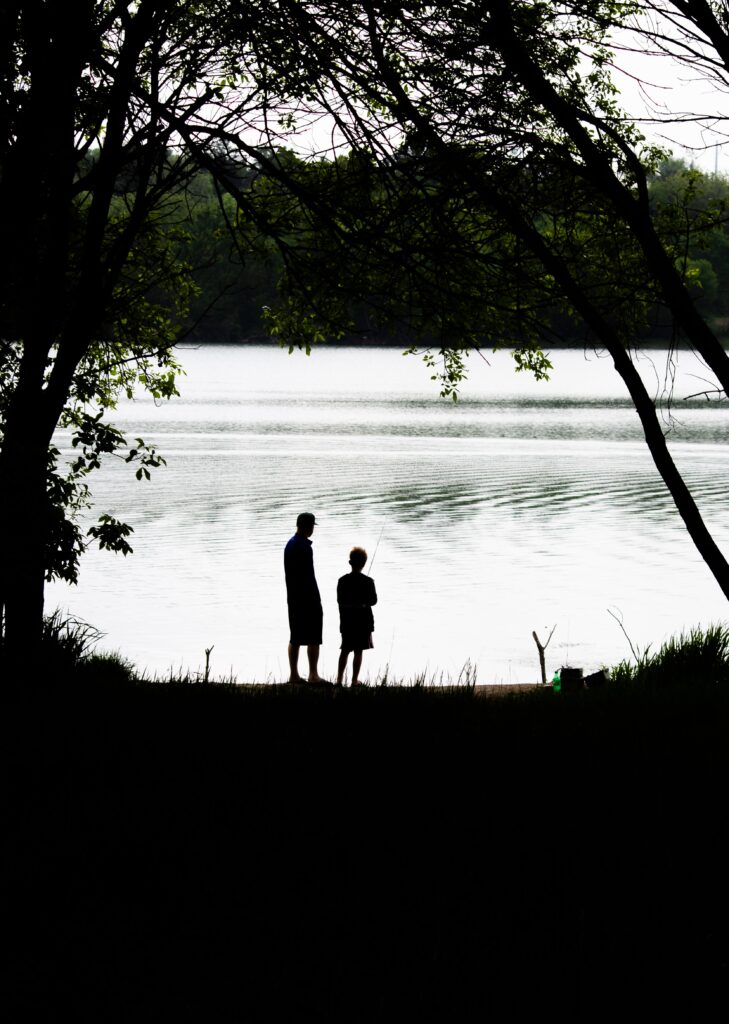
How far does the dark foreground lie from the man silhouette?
17.6 feet

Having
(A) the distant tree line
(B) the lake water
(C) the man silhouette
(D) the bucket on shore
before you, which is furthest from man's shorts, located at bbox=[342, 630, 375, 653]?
(A) the distant tree line

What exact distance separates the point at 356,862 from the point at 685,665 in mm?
8503

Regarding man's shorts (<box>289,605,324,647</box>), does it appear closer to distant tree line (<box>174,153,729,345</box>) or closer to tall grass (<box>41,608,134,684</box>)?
tall grass (<box>41,608,134,684</box>)

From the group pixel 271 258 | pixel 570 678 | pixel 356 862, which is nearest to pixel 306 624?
pixel 570 678

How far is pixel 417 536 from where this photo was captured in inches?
1252

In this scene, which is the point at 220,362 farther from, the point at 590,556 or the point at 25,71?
the point at 25,71

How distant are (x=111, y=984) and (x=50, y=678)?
182 inches

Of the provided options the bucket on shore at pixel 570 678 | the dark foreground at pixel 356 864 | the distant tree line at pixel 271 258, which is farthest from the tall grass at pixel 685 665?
the dark foreground at pixel 356 864

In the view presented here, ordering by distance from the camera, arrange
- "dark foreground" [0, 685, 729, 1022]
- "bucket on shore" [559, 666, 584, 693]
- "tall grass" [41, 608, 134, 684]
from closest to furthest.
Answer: "dark foreground" [0, 685, 729, 1022] < "tall grass" [41, 608, 134, 684] < "bucket on shore" [559, 666, 584, 693]

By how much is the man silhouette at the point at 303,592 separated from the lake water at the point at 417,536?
1.09 m

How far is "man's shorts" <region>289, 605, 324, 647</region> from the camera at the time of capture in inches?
521

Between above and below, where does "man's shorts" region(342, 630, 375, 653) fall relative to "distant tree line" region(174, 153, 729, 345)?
below

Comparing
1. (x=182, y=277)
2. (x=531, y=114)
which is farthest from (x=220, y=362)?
(x=531, y=114)

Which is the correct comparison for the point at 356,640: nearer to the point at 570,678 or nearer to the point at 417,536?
the point at 570,678
